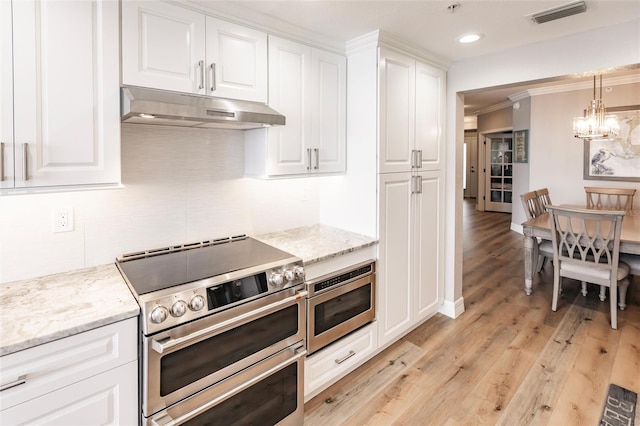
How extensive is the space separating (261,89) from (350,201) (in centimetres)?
107

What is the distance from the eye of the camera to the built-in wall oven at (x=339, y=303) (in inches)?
85.4

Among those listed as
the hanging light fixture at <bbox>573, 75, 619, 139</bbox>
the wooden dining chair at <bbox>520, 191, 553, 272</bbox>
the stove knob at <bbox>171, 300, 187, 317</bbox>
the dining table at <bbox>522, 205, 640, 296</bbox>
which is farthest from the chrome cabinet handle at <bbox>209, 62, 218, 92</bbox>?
the hanging light fixture at <bbox>573, 75, 619, 139</bbox>

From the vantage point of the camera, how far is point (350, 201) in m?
2.79

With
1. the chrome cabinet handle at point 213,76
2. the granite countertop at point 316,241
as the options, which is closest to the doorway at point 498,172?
the granite countertop at point 316,241

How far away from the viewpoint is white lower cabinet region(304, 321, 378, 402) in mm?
2217

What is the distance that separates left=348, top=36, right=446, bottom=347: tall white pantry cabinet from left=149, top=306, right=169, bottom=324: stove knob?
1579 mm

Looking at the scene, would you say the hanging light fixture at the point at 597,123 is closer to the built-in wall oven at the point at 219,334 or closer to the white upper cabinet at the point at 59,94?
the built-in wall oven at the point at 219,334

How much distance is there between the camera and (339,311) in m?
2.34

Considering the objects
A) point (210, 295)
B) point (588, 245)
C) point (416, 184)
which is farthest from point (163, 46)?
point (588, 245)

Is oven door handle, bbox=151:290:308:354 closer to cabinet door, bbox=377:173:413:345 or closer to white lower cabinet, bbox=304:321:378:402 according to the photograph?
white lower cabinet, bbox=304:321:378:402

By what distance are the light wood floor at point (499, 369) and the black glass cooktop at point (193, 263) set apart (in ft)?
3.29

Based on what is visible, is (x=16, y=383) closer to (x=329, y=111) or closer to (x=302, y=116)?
(x=302, y=116)

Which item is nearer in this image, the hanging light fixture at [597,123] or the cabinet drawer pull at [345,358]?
the cabinet drawer pull at [345,358]

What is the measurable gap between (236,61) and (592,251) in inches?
142
